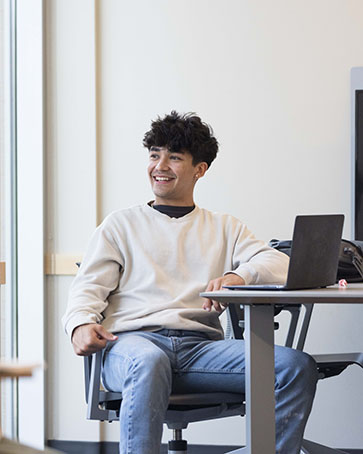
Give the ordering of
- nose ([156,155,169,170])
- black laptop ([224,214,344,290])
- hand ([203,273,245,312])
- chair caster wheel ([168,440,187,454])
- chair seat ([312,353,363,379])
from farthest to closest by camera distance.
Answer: chair seat ([312,353,363,379]) → nose ([156,155,169,170]) → chair caster wheel ([168,440,187,454]) → hand ([203,273,245,312]) → black laptop ([224,214,344,290])

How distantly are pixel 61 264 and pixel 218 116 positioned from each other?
39.0 inches

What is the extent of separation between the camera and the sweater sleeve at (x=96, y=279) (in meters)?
2.05

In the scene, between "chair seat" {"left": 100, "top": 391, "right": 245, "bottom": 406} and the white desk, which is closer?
the white desk

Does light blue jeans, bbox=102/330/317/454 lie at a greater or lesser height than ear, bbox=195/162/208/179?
lesser

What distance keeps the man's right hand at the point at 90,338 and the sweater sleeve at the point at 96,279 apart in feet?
0.12

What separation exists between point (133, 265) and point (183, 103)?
142 cm

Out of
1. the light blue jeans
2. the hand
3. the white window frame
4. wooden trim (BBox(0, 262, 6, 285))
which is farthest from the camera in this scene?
the white window frame

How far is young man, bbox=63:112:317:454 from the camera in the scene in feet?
6.00

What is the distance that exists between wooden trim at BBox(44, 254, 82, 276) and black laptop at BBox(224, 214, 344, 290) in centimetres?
184

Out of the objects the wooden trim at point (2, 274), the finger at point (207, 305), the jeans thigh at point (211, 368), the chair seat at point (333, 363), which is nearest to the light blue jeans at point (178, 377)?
the jeans thigh at point (211, 368)

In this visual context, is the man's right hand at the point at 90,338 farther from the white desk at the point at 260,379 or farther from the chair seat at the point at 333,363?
the chair seat at the point at 333,363

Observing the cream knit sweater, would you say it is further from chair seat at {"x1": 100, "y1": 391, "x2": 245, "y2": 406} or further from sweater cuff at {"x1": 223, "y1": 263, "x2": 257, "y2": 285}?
chair seat at {"x1": 100, "y1": 391, "x2": 245, "y2": 406}

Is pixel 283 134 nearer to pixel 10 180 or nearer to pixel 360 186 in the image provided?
pixel 360 186

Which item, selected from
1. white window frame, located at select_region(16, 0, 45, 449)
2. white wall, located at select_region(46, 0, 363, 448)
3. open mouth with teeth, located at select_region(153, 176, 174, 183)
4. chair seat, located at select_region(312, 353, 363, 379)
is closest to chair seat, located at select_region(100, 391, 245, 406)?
chair seat, located at select_region(312, 353, 363, 379)
